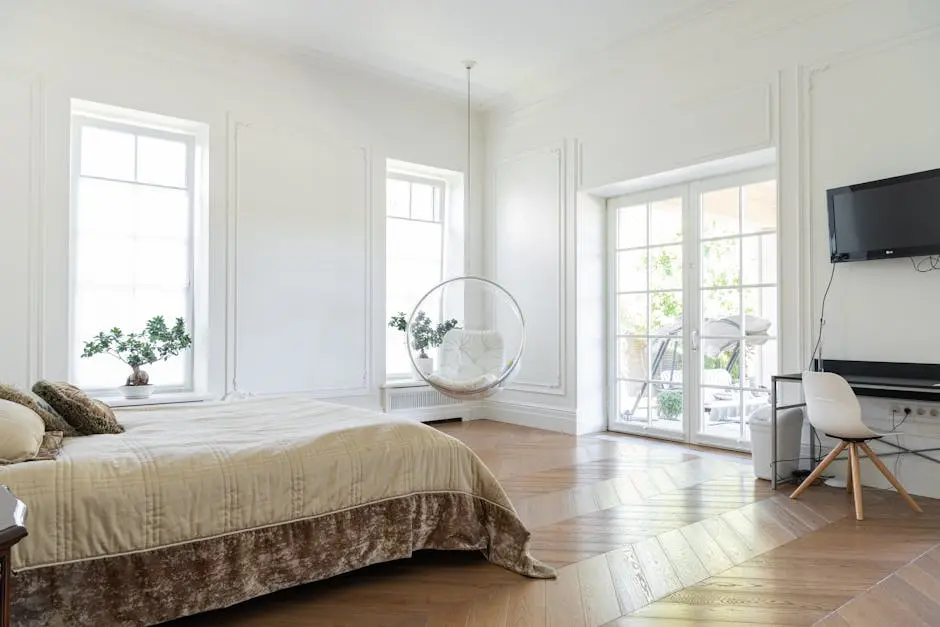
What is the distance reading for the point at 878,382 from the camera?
3359 mm

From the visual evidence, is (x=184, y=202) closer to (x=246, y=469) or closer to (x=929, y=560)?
(x=246, y=469)

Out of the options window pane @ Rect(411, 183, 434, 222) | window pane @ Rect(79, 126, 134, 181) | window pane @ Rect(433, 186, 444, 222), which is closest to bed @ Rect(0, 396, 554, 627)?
window pane @ Rect(79, 126, 134, 181)

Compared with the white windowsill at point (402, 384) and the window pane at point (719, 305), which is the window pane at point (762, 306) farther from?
the white windowsill at point (402, 384)

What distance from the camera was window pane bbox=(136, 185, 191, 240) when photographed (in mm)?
4773

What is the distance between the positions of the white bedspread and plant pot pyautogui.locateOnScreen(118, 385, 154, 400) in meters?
1.80

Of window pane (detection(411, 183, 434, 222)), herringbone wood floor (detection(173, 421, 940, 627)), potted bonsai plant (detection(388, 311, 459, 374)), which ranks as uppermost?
window pane (detection(411, 183, 434, 222))

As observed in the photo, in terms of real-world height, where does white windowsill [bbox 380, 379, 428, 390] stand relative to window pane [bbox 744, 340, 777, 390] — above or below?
below

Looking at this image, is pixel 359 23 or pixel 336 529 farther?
pixel 359 23

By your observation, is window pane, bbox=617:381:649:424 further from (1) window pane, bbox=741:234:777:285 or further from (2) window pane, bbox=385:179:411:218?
(2) window pane, bbox=385:179:411:218

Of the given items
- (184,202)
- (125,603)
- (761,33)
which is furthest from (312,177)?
(125,603)

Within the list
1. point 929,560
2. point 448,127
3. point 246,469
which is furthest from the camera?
point 448,127

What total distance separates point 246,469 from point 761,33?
165 inches

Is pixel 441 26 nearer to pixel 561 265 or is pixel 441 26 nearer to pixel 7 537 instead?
pixel 561 265

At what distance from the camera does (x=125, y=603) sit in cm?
181
